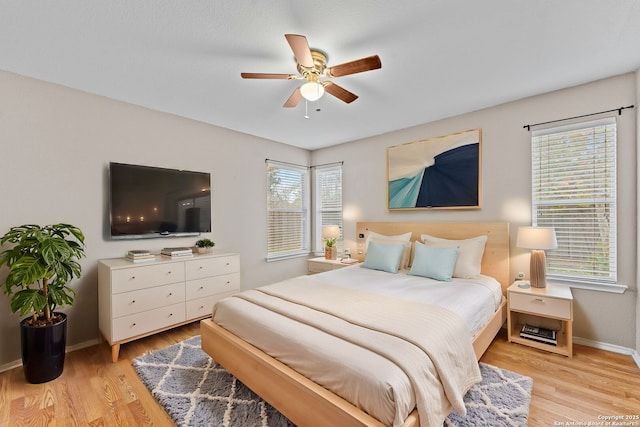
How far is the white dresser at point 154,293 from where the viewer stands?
2.49 meters

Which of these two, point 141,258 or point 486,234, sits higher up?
point 486,234

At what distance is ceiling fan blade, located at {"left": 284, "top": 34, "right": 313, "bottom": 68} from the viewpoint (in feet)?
5.20

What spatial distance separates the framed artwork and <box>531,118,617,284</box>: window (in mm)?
589

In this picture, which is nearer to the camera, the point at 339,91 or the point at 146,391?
the point at 146,391

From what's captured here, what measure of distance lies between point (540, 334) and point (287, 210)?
358cm

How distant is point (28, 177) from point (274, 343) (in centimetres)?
260

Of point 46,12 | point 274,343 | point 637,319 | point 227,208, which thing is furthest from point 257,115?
point 637,319

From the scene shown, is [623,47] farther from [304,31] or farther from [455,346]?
[455,346]

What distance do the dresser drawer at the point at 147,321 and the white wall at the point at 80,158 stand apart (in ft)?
1.83

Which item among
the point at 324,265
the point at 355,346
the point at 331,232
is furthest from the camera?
the point at 331,232

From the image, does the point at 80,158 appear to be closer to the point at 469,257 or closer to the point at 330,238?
the point at 330,238

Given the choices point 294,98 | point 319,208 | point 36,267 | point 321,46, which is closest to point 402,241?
point 319,208

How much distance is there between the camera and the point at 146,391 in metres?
2.07

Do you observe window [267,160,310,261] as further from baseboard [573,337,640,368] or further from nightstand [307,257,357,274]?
baseboard [573,337,640,368]
